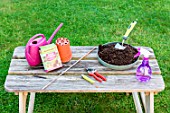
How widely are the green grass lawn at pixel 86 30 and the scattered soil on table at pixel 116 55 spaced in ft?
2.16

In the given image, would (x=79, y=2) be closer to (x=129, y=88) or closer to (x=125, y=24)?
(x=125, y=24)

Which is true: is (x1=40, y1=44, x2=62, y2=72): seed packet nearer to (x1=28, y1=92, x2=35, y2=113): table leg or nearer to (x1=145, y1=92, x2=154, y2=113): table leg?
Result: (x1=28, y1=92, x2=35, y2=113): table leg

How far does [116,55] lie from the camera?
238cm

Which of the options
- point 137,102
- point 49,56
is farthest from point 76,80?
point 137,102

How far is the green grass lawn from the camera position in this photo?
2.92m

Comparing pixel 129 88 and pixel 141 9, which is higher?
pixel 129 88

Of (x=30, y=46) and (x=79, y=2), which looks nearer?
(x=30, y=46)

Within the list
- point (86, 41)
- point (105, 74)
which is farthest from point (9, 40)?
point (105, 74)

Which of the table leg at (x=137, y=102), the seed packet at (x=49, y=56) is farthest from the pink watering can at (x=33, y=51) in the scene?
the table leg at (x=137, y=102)

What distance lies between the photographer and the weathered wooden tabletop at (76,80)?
215 centimetres

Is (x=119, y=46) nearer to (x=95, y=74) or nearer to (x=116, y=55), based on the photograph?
(x=116, y=55)

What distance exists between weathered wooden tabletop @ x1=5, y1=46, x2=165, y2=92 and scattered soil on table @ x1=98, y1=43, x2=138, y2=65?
6cm

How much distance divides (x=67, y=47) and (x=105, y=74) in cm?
33

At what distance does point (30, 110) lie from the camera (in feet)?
8.80
